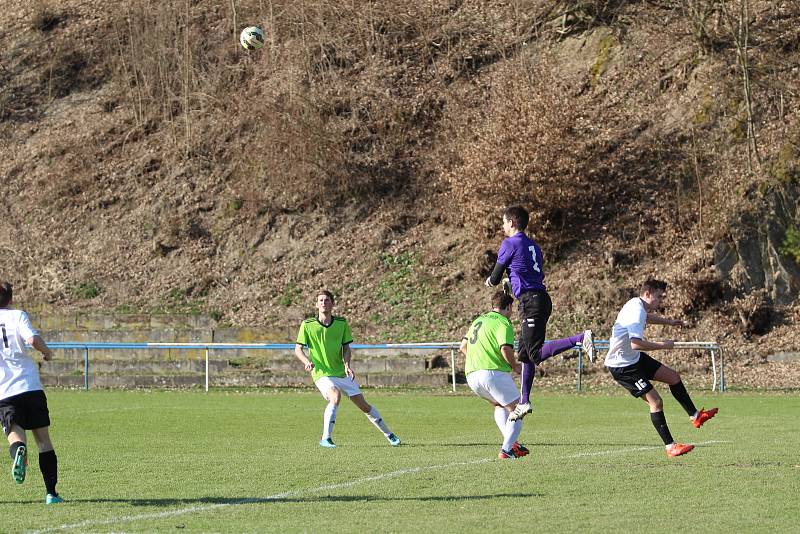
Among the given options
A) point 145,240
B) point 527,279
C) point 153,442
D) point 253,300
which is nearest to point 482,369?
point 527,279

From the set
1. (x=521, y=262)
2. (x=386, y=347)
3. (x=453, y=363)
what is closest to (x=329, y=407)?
(x=521, y=262)

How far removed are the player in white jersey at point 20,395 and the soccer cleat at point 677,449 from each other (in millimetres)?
5719

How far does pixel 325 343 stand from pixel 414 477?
13.3 ft

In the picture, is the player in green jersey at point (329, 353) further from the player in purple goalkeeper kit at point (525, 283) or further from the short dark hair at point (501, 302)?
the player in purple goalkeeper kit at point (525, 283)

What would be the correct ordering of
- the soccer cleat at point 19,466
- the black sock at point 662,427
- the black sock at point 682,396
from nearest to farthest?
the soccer cleat at point 19,466
the black sock at point 662,427
the black sock at point 682,396

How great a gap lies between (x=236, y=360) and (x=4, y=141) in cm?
1578

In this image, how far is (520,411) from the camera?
11.2 metres

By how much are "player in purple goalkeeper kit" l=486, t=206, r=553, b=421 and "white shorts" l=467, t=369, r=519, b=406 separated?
0.52 ft

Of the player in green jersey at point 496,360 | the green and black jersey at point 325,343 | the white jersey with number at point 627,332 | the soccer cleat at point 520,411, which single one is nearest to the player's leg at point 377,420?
the green and black jersey at point 325,343

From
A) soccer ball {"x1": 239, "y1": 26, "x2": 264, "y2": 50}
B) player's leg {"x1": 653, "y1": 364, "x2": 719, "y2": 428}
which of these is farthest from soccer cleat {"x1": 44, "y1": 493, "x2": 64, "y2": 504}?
soccer ball {"x1": 239, "y1": 26, "x2": 264, "y2": 50}

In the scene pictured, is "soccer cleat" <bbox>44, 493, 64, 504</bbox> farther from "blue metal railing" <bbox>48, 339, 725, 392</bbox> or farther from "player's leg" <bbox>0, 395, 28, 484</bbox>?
"blue metal railing" <bbox>48, 339, 725, 392</bbox>

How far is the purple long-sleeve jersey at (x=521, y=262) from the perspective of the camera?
458 inches

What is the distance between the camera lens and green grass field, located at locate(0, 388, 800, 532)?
7.66 metres

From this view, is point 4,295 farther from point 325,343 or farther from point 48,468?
point 325,343
